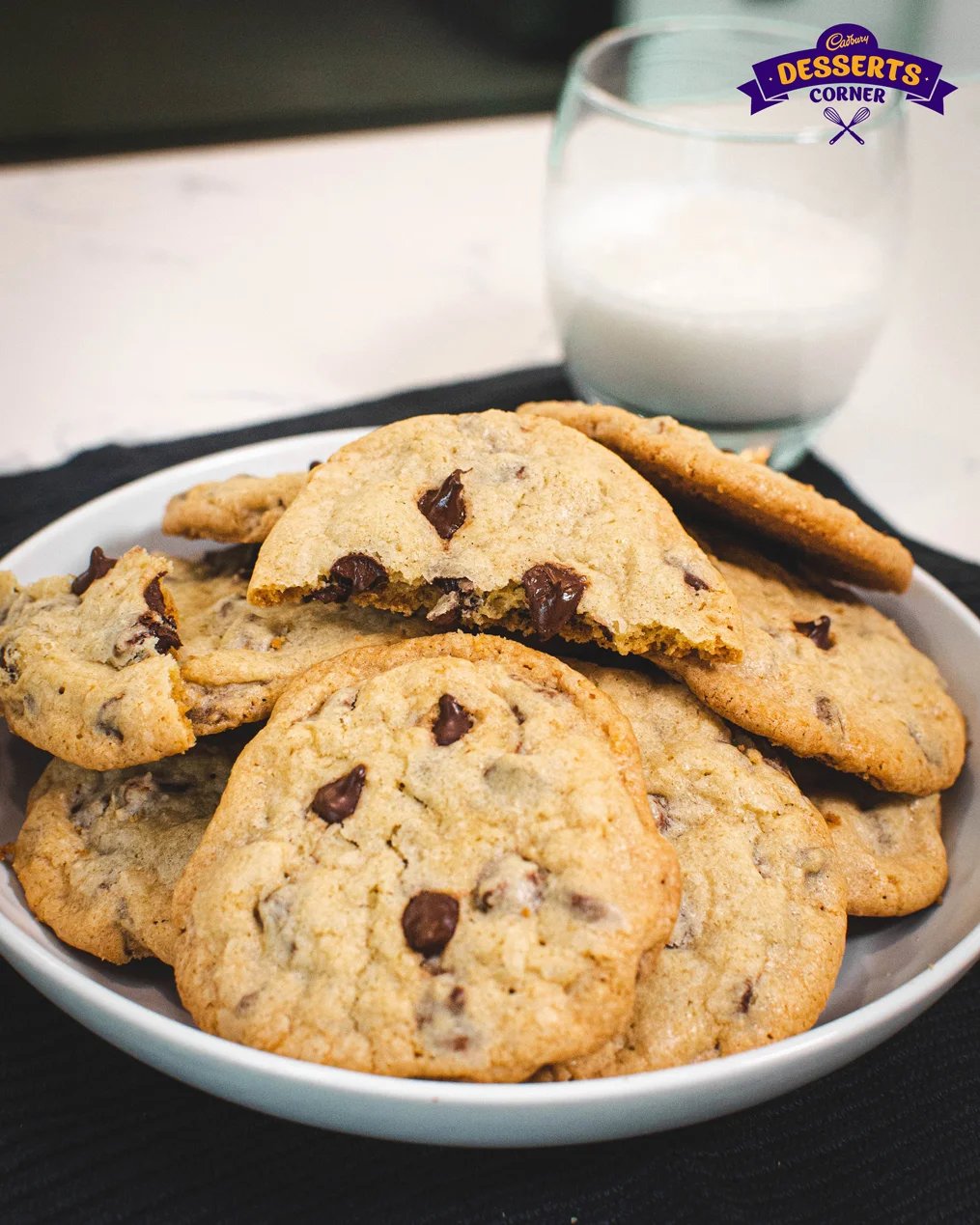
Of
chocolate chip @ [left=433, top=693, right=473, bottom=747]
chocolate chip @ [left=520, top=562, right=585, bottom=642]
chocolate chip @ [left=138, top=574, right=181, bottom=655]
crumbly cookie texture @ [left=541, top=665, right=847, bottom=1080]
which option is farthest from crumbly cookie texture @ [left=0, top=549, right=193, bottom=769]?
crumbly cookie texture @ [left=541, top=665, right=847, bottom=1080]

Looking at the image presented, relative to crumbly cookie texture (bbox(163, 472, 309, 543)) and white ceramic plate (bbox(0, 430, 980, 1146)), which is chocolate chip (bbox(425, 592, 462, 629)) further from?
white ceramic plate (bbox(0, 430, 980, 1146))

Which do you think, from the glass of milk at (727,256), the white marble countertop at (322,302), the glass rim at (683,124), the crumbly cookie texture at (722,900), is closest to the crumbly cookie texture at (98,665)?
the crumbly cookie texture at (722,900)

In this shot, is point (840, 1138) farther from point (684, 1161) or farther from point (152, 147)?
point (152, 147)

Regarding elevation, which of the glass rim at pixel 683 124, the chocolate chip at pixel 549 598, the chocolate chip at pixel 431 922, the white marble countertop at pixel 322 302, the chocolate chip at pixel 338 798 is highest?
the glass rim at pixel 683 124

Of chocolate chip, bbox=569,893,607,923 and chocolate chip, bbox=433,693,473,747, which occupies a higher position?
chocolate chip, bbox=433,693,473,747

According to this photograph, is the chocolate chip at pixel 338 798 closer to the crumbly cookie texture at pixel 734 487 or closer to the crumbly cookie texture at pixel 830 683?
the crumbly cookie texture at pixel 830 683

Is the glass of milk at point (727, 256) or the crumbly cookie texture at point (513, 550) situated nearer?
the crumbly cookie texture at point (513, 550)

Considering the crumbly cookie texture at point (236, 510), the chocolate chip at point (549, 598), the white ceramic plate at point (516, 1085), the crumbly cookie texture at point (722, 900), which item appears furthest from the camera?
the crumbly cookie texture at point (236, 510)

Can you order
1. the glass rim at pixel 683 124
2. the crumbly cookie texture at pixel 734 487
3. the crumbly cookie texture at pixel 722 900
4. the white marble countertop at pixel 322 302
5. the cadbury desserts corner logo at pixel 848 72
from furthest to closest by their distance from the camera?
the white marble countertop at pixel 322 302
the glass rim at pixel 683 124
the cadbury desserts corner logo at pixel 848 72
the crumbly cookie texture at pixel 734 487
the crumbly cookie texture at pixel 722 900
